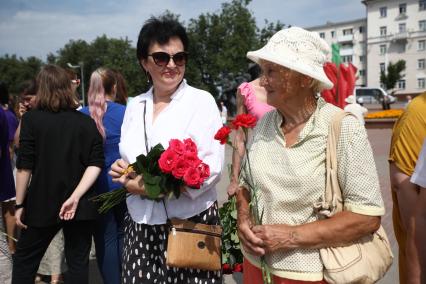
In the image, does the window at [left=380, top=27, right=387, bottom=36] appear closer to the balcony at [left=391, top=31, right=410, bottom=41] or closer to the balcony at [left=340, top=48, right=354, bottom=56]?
the balcony at [left=391, top=31, right=410, bottom=41]

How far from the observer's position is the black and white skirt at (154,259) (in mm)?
2178

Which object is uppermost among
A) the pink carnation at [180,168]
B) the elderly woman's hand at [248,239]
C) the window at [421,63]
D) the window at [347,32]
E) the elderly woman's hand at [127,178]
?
the window at [347,32]

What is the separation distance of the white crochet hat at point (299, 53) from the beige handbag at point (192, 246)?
0.96m

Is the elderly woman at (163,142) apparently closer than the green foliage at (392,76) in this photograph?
Yes

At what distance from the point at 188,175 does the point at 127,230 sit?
0.77 m

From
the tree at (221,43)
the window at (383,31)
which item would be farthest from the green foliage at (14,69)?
the window at (383,31)

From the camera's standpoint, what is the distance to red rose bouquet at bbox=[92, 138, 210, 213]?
6.12 ft

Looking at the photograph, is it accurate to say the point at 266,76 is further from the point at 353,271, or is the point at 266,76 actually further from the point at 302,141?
the point at 353,271

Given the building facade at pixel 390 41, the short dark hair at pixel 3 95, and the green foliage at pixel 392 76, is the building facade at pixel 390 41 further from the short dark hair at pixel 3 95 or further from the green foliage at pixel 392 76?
the short dark hair at pixel 3 95

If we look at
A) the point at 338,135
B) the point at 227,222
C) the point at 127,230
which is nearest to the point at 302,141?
the point at 338,135

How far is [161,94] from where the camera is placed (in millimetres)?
2352

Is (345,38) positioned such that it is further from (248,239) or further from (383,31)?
(248,239)

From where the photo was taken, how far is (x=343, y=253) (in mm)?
1622

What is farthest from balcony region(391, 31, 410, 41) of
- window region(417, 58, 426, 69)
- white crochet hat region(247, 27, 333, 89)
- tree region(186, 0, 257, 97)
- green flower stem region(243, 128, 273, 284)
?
green flower stem region(243, 128, 273, 284)
